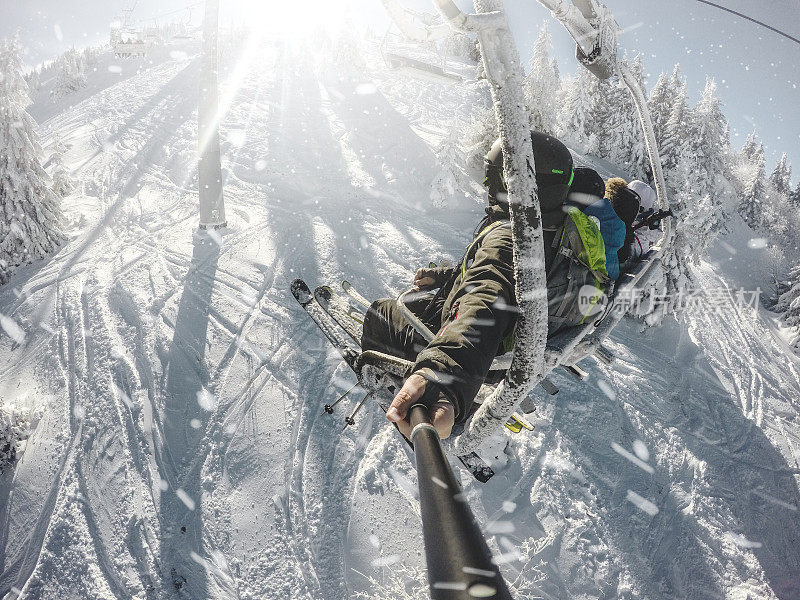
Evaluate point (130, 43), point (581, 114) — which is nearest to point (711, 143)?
point (581, 114)

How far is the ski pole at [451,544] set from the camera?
55cm

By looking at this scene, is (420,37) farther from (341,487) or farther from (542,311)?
(341,487)

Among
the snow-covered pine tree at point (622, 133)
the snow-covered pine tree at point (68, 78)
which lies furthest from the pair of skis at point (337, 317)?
the snow-covered pine tree at point (68, 78)

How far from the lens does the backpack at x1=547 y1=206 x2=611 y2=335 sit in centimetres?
208

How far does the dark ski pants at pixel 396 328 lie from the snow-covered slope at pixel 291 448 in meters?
2.85

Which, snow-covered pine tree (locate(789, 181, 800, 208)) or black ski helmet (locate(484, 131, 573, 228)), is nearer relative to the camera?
black ski helmet (locate(484, 131, 573, 228))

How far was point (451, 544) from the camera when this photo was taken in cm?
64

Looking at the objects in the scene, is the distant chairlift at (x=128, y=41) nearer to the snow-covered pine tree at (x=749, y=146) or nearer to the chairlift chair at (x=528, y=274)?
the chairlift chair at (x=528, y=274)

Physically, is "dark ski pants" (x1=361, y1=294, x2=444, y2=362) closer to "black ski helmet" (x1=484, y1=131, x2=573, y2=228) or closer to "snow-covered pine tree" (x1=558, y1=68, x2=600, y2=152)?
"black ski helmet" (x1=484, y1=131, x2=573, y2=228)

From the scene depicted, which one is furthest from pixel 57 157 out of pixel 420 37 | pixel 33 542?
pixel 420 37

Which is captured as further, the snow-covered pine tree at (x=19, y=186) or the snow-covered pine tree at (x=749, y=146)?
the snow-covered pine tree at (x=749, y=146)

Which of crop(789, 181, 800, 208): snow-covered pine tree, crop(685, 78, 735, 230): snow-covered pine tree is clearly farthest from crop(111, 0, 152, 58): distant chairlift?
crop(789, 181, 800, 208): snow-covered pine tree

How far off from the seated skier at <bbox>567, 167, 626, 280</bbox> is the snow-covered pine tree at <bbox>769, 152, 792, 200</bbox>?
6115cm

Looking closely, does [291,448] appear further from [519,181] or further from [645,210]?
[645,210]
